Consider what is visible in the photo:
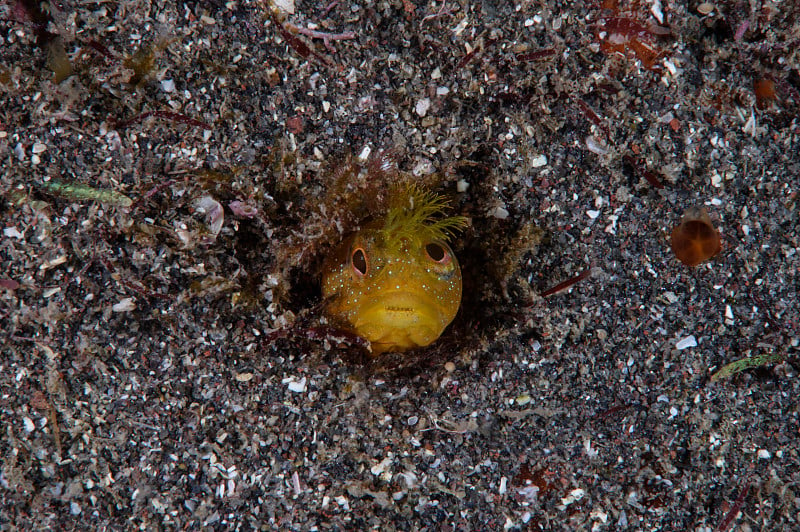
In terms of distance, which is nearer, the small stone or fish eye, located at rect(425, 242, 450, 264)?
the small stone

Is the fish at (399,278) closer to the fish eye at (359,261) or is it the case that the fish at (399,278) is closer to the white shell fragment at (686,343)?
the fish eye at (359,261)

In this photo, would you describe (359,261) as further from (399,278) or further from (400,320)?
(400,320)

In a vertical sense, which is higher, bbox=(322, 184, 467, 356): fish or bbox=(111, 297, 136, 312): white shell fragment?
bbox=(322, 184, 467, 356): fish

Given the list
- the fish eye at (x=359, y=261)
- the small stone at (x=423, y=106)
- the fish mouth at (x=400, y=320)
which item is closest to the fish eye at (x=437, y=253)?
the fish mouth at (x=400, y=320)

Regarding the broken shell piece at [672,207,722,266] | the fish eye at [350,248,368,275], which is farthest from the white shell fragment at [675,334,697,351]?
the fish eye at [350,248,368,275]

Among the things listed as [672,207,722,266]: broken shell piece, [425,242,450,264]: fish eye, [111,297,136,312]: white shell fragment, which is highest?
[672,207,722,266]: broken shell piece

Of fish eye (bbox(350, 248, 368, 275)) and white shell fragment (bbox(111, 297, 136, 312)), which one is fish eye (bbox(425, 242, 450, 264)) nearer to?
fish eye (bbox(350, 248, 368, 275))

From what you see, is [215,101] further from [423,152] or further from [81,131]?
[423,152]
